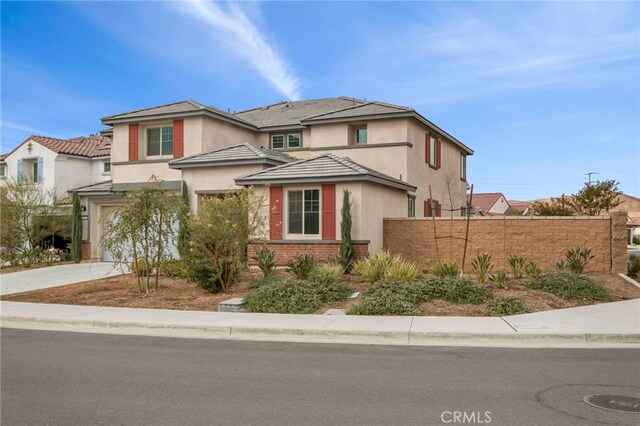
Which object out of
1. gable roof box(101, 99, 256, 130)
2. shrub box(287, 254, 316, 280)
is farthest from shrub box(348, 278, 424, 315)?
gable roof box(101, 99, 256, 130)

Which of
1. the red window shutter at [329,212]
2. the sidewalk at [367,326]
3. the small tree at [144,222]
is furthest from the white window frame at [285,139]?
the sidewalk at [367,326]

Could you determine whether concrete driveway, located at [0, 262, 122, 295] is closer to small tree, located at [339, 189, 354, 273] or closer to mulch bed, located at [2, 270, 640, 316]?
mulch bed, located at [2, 270, 640, 316]

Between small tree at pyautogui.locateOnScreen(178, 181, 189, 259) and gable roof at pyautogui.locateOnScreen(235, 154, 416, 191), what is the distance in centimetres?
280

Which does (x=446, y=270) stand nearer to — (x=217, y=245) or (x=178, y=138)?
(x=217, y=245)

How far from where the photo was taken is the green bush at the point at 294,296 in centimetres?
1247

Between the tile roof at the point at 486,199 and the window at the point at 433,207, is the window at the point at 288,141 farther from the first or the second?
the tile roof at the point at 486,199

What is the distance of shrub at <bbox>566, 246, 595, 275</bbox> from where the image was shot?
629 inches

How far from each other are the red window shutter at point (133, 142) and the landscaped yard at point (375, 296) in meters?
9.58

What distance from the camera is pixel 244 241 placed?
635 inches

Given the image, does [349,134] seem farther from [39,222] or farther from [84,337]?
[84,337]

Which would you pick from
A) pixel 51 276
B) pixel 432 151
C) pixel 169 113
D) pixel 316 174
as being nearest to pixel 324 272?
pixel 316 174

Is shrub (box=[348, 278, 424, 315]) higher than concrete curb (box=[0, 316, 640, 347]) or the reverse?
higher

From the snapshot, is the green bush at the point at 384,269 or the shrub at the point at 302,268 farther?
the shrub at the point at 302,268

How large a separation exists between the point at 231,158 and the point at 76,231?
871 cm
